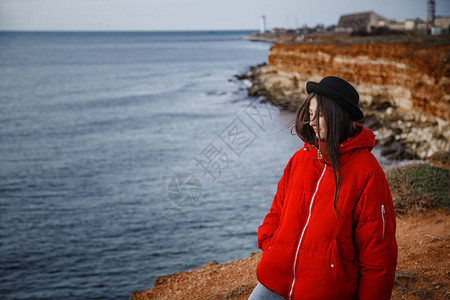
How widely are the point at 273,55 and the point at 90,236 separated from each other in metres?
32.9

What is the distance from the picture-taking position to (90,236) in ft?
39.3

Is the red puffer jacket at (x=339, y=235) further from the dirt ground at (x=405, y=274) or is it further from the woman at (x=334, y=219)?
the dirt ground at (x=405, y=274)

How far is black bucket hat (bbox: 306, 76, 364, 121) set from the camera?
247cm

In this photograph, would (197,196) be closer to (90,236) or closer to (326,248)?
(90,236)

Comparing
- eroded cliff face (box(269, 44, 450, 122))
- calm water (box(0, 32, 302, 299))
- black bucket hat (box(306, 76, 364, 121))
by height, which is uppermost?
black bucket hat (box(306, 76, 364, 121))

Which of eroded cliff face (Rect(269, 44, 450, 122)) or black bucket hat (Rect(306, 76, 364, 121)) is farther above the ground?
black bucket hat (Rect(306, 76, 364, 121))

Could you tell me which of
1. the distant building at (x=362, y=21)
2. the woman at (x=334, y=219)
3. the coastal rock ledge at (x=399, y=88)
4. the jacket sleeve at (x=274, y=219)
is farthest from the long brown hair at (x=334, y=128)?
the distant building at (x=362, y=21)

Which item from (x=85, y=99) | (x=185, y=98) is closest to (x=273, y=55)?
(x=185, y=98)

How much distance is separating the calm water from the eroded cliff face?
5.49 m

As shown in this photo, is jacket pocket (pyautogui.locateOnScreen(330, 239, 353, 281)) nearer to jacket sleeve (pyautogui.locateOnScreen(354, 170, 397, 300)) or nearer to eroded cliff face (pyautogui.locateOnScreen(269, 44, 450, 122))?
jacket sleeve (pyautogui.locateOnScreen(354, 170, 397, 300))

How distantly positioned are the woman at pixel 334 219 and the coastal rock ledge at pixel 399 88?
11809mm

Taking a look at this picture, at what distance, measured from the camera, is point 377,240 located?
91.2 inches

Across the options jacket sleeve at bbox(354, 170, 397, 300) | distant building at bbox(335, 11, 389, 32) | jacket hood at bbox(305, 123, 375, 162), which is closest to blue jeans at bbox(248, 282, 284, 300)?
jacket sleeve at bbox(354, 170, 397, 300)

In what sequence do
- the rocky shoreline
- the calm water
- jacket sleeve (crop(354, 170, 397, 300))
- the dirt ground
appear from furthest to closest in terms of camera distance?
the rocky shoreline
the calm water
the dirt ground
jacket sleeve (crop(354, 170, 397, 300))
